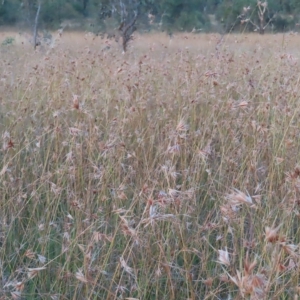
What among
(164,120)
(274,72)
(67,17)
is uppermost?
(274,72)

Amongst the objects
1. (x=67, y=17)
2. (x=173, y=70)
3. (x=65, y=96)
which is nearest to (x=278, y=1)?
(x=67, y=17)

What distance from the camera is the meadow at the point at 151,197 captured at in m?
1.42

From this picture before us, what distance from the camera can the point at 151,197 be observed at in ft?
4.05

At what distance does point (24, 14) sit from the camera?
44.1ft

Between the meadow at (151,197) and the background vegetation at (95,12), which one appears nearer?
the meadow at (151,197)

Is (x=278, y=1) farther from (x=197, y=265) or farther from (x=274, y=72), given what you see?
(x=197, y=265)

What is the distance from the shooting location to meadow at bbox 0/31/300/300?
142 cm

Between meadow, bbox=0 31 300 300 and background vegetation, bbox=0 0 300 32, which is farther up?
meadow, bbox=0 31 300 300

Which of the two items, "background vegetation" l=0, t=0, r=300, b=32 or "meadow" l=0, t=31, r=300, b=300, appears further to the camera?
"background vegetation" l=0, t=0, r=300, b=32

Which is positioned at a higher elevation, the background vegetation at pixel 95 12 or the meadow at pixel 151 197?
the meadow at pixel 151 197

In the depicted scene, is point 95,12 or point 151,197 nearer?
point 151,197

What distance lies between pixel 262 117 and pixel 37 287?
4.72 feet

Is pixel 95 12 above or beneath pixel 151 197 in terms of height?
beneath

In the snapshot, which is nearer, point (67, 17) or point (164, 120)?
point (164, 120)
